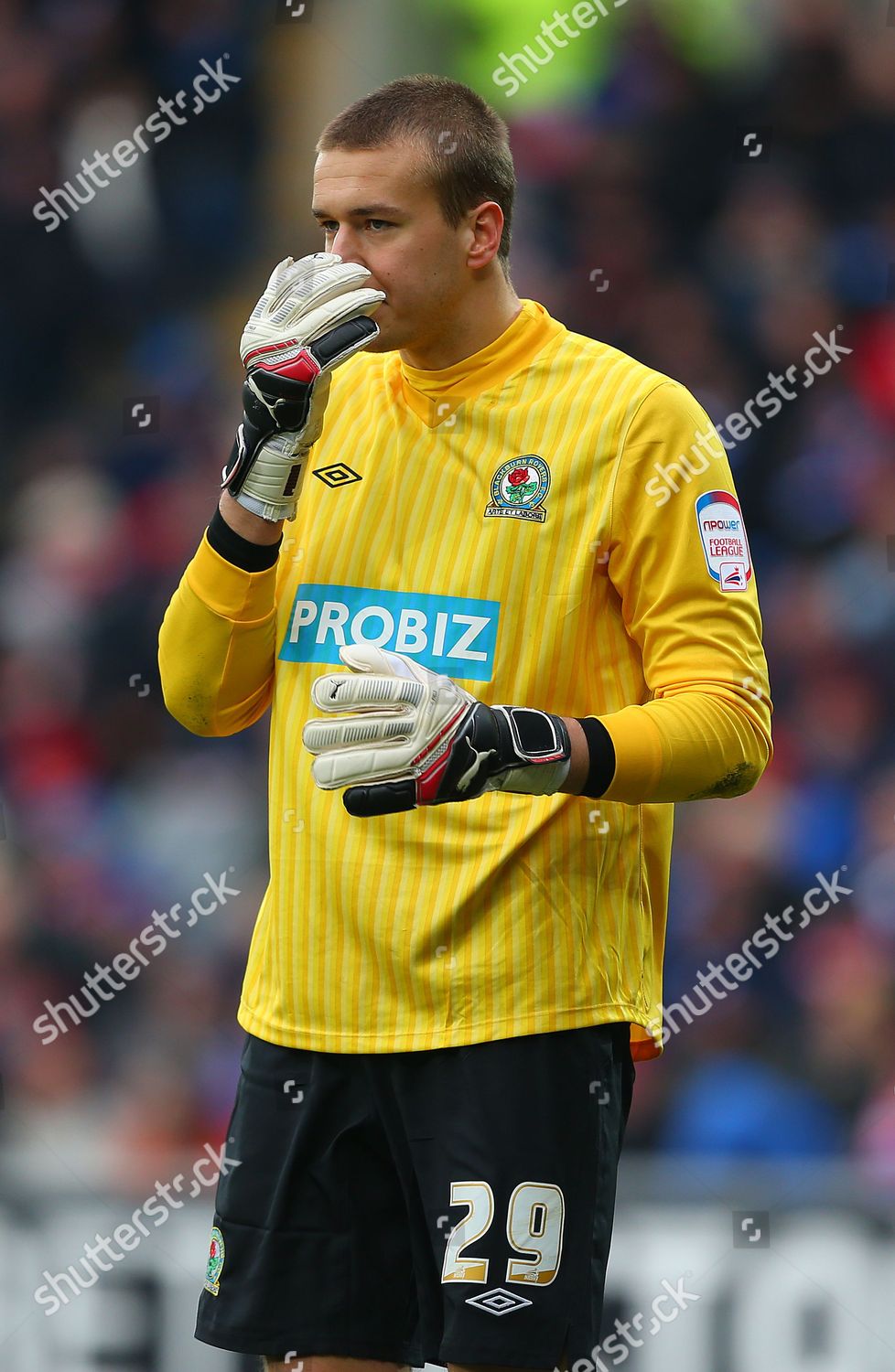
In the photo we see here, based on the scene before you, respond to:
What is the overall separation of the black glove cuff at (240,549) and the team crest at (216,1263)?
2.39 feet

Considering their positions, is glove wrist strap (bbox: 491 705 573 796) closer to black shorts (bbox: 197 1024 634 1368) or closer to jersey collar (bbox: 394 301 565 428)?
black shorts (bbox: 197 1024 634 1368)

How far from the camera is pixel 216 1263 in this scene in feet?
5.92

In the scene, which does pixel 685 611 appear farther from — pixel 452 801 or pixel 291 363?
pixel 291 363

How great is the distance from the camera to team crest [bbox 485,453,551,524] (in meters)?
1.76

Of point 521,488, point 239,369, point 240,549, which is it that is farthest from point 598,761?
point 239,369

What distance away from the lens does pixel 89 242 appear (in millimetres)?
3711

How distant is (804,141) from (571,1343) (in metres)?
2.85

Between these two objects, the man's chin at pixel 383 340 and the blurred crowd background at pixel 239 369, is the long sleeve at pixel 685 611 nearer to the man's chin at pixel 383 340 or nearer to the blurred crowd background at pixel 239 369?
the man's chin at pixel 383 340

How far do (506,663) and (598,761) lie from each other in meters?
0.18

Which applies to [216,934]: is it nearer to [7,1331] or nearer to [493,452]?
[7,1331]

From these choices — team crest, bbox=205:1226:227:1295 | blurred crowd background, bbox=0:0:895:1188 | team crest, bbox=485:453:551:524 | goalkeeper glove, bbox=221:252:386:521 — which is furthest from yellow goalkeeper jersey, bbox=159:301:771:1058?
blurred crowd background, bbox=0:0:895:1188

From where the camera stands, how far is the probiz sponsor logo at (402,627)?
1747mm

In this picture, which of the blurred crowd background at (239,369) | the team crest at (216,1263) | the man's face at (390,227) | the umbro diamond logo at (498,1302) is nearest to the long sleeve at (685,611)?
the man's face at (390,227)

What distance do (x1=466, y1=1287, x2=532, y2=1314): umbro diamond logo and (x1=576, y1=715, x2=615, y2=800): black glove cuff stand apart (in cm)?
50
